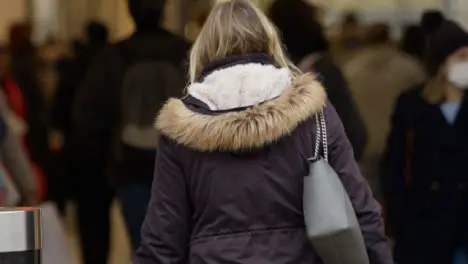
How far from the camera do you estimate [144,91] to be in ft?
19.8

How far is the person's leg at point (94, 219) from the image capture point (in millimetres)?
6969

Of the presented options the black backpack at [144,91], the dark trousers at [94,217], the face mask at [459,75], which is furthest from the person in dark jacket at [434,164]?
the dark trousers at [94,217]

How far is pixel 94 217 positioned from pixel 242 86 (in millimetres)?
3394

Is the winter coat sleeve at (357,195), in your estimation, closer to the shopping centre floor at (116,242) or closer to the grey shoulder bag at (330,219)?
the grey shoulder bag at (330,219)

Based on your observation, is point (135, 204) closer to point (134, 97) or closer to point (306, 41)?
point (134, 97)

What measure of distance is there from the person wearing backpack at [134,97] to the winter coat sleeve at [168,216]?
2046 mm

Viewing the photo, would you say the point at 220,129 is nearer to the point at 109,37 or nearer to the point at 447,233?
the point at 447,233

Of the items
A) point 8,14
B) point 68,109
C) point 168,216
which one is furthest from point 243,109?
point 8,14

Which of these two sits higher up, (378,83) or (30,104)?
(378,83)

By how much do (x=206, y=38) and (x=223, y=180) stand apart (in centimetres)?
48

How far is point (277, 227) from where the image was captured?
148 inches

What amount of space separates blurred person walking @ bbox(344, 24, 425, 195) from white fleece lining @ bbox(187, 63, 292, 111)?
3.34m

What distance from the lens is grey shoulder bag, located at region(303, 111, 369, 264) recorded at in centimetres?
360

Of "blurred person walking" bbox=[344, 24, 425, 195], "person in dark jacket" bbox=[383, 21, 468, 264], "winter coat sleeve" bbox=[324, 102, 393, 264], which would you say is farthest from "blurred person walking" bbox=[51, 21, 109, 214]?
"winter coat sleeve" bbox=[324, 102, 393, 264]
